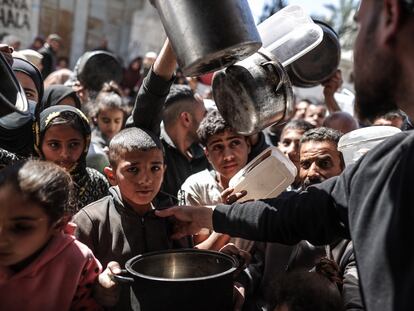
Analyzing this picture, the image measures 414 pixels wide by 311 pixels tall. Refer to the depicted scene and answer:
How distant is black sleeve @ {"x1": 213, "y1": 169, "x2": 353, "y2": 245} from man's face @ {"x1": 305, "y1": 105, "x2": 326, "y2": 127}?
130 inches

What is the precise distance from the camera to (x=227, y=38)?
5.33 feet

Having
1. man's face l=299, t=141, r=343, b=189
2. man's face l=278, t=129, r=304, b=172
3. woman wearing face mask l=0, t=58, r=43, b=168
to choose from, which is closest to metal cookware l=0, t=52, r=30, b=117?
woman wearing face mask l=0, t=58, r=43, b=168

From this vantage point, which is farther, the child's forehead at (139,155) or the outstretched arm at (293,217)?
the child's forehead at (139,155)

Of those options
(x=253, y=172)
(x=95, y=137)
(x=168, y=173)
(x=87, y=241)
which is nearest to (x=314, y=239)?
(x=253, y=172)

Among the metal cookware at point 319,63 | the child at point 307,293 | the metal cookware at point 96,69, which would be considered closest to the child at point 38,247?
the child at point 307,293

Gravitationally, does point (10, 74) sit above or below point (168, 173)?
above

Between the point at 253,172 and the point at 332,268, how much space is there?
0.58 m

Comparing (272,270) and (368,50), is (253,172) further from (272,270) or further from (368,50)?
(368,50)

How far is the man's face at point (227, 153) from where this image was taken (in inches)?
110

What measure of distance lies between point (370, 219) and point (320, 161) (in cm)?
148

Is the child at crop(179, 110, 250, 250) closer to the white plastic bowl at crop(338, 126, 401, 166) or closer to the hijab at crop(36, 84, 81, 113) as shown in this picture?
the white plastic bowl at crop(338, 126, 401, 166)

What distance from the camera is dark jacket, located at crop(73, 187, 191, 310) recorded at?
75.6 inches

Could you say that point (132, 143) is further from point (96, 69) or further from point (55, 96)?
point (96, 69)

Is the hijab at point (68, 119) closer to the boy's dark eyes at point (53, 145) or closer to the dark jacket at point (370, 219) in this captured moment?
the boy's dark eyes at point (53, 145)
